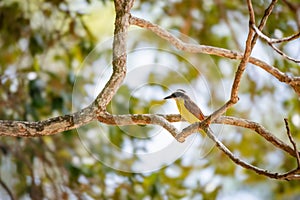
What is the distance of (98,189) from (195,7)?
193cm

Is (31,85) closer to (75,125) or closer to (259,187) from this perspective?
(75,125)

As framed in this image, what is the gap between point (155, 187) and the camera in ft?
11.0

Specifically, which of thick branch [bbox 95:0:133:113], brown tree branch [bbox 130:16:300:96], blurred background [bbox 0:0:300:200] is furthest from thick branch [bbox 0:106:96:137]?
blurred background [bbox 0:0:300:200]

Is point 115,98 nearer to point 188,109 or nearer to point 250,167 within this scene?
point 188,109

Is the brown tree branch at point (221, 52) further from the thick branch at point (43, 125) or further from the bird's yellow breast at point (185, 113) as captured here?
the thick branch at point (43, 125)

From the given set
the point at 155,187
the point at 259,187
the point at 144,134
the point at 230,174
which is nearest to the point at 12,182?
the point at 155,187

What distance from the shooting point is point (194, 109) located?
6.37 ft

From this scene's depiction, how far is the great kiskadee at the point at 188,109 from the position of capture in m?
1.88

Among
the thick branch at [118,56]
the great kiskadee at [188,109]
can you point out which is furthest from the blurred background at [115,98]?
the thick branch at [118,56]

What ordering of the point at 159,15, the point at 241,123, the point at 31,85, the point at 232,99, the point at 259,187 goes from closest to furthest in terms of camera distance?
the point at 232,99, the point at 241,123, the point at 31,85, the point at 159,15, the point at 259,187

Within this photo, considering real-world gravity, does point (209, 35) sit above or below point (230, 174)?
above

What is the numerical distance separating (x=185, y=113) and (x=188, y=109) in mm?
31

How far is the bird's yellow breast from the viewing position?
186cm

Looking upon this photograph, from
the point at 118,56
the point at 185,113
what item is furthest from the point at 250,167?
the point at 118,56
